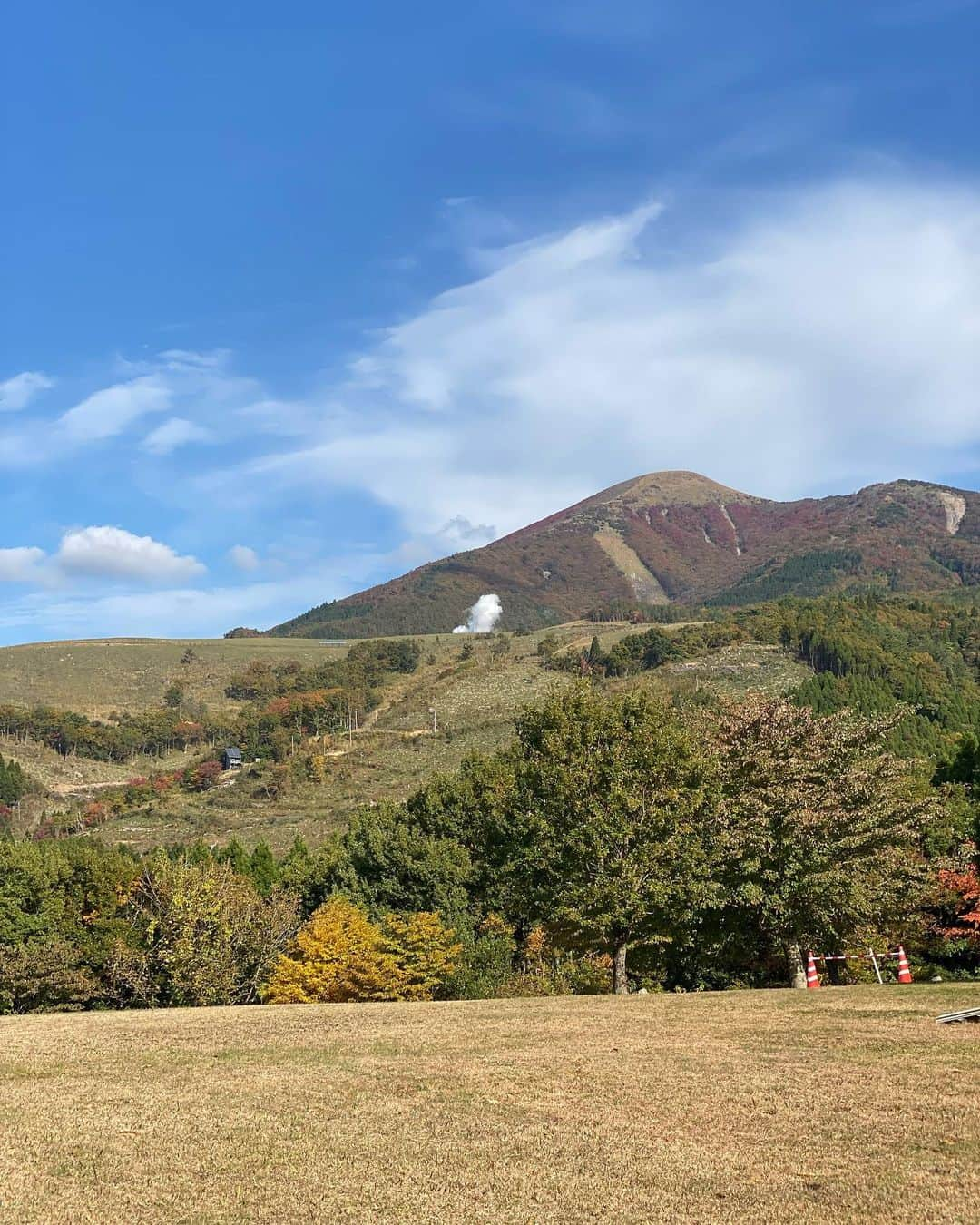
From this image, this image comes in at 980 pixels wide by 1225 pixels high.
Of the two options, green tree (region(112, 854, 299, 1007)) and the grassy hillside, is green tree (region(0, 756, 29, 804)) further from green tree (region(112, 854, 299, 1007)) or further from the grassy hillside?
green tree (region(112, 854, 299, 1007))

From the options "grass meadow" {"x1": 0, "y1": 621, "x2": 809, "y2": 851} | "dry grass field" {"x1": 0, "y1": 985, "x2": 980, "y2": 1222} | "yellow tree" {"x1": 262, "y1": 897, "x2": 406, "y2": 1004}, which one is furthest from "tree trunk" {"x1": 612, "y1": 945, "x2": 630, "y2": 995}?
"grass meadow" {"x1": 0, "y1": 621, "x2": 809, "y2": 851}

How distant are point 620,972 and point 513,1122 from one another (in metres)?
22.7

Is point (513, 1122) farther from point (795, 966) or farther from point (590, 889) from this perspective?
point (795, 966)

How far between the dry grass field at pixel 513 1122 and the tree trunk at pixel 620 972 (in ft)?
42.2

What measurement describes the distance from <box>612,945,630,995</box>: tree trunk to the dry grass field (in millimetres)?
12858

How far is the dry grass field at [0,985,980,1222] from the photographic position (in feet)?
34.5

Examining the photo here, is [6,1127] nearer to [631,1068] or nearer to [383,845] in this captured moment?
[631,1068]

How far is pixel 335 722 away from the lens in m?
192

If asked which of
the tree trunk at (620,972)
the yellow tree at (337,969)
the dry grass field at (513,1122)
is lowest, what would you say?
the yellow tree at (337,969)

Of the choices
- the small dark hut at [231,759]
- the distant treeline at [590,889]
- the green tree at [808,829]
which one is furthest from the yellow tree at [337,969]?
the small dark hut at [231,759]

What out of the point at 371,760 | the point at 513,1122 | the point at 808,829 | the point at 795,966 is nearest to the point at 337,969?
the point at 795,966

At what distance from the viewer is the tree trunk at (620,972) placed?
114 ft

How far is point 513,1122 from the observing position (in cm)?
1355

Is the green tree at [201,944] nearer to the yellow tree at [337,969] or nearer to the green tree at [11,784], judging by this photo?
the yellow tree at [337,969]
